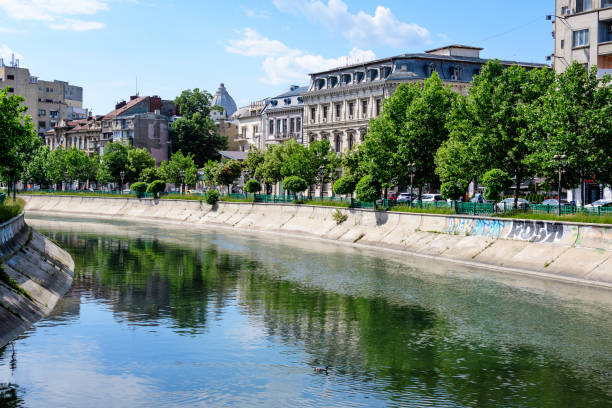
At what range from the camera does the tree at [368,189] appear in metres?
69.7

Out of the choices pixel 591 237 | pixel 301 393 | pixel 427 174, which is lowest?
pixel 301 393

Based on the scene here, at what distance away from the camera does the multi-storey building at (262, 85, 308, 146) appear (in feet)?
376

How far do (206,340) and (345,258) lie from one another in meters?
30.2

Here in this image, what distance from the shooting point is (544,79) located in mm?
59125

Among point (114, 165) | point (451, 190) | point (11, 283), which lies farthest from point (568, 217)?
point (114, 165)

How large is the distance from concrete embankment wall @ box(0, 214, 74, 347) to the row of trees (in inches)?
1289

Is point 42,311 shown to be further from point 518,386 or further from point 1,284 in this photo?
point 518,386

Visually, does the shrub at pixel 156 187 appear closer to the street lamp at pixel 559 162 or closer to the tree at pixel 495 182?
the tree at pixel 495 182

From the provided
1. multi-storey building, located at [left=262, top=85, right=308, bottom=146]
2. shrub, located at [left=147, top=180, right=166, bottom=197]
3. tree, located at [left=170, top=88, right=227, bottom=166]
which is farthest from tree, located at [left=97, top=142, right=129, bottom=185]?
multi-storey building, located at [left=262, top=85, right=308, bottom=146]

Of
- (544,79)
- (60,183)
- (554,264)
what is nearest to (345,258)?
(554,264)

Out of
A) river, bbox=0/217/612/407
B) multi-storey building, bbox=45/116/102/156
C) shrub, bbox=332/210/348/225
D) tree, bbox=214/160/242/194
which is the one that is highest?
multi-storey building, bbox=45/116/102/156

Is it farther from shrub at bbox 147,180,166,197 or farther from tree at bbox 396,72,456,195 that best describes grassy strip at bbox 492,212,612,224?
shrub at bbox 147,180,166,197

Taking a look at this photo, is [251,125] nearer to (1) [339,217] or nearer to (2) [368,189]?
(1) [339,217]

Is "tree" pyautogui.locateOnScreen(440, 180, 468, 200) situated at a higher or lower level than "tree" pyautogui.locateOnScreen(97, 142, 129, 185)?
lower
